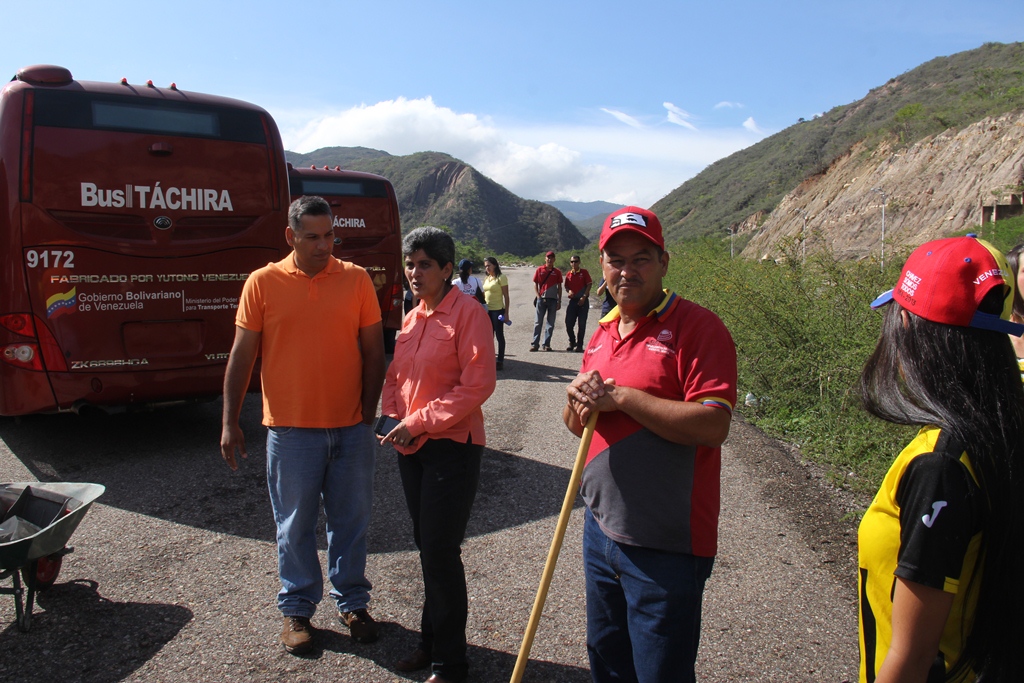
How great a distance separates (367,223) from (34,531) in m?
8.92

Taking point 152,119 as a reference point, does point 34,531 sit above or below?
below

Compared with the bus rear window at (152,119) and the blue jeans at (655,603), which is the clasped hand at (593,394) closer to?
the blue jeans at (655,603)

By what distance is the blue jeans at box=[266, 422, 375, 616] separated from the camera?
3414mm

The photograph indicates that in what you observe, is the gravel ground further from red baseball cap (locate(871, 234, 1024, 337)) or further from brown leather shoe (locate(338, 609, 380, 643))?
red baseball cap (locate(871, 234, 1024, 337))

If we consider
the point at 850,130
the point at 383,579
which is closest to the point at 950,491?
the point at 383,579

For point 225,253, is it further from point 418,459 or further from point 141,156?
point 418,459

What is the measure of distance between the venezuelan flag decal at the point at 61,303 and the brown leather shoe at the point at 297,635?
12.4 ft

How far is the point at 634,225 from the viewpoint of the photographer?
7.32 ft

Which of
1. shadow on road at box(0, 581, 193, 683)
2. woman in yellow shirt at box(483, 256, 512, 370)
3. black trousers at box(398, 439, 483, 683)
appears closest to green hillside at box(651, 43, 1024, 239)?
woman in yellow shirt at box(483, 256, 512, 370)

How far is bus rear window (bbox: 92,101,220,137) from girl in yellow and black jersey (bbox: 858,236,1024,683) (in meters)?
6.24

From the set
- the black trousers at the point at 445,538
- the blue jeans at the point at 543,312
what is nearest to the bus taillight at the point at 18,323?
the black trousers at the point at 445,538

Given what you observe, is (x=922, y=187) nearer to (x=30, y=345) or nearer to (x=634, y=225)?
(x=30, y=345)

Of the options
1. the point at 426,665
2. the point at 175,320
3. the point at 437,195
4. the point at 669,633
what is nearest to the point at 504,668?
the point at 426,665

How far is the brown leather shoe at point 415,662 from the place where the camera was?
10.5 feet
